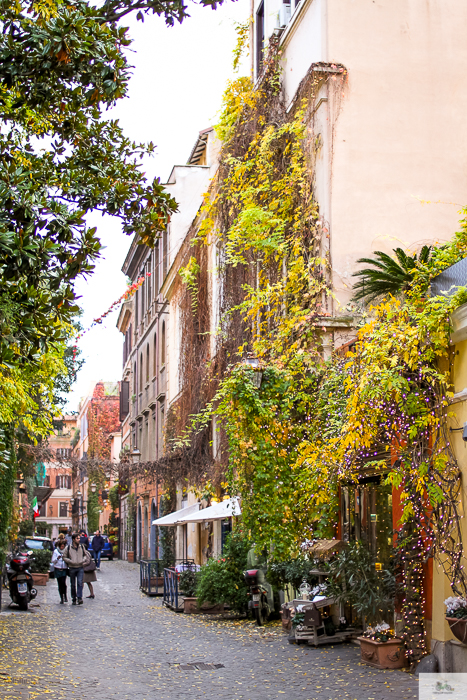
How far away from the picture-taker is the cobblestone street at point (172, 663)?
27.8ft

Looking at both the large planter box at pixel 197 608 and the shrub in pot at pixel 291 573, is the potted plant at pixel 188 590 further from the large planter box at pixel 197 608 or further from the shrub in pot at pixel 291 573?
the shrub in pot at pixel 291 573

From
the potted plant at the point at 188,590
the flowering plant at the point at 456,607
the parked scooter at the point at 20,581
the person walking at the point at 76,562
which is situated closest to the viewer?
the flowering plant at the point at 456,607

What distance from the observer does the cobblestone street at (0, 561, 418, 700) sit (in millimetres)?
8484

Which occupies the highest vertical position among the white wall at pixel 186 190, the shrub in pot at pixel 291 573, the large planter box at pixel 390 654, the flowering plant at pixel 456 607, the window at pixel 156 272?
the white wall at pixel 186 190

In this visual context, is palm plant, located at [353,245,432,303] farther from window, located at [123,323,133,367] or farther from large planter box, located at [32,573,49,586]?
window, located at [123,323,133,367]

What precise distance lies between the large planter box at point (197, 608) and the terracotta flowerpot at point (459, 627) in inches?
329

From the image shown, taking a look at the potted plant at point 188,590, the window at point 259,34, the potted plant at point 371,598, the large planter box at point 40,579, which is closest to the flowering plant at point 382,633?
the potted plant at point 371,598

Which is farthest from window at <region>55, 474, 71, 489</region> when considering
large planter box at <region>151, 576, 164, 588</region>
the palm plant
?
the palm plant

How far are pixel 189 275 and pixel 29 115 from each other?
1673cm

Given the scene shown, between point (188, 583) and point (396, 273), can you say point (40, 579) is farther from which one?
point (396, 273)

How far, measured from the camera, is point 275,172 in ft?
52.9

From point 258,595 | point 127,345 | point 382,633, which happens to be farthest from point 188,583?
point 127,345

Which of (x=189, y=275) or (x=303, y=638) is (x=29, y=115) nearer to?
(x=303, y=638)

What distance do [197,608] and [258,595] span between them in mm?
2669
